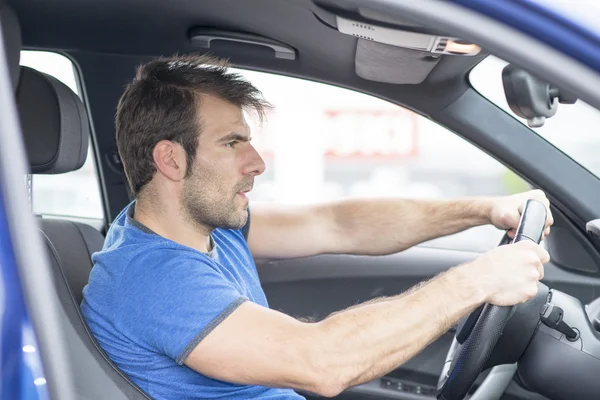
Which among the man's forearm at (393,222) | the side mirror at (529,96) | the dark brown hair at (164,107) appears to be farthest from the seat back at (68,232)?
the side mirror at (529,96)

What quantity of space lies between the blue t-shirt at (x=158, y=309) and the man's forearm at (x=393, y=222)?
683 millimetres

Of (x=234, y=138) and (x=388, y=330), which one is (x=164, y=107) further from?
(x=388, y=330)

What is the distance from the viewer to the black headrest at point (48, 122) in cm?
173

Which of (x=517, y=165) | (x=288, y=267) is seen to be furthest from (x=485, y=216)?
(x=288, y=267)

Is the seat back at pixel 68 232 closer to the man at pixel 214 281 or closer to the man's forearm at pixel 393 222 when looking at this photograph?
the man at pixel 214 281

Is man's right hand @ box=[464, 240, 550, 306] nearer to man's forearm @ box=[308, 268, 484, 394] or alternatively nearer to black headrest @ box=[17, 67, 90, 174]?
man's forearm @ box=[308, 268, 484, 394]

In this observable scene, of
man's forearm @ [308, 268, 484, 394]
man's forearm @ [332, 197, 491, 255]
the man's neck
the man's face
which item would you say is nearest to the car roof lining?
the man's face

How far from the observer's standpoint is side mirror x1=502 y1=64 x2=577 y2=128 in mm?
1649

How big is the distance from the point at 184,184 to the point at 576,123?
8.32ft

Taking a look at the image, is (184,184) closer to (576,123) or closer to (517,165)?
(517,165)

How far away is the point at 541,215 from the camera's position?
5.53 ft

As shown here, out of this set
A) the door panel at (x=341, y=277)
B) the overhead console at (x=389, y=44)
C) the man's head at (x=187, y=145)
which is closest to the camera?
the overhead console at (x=389, y=44)

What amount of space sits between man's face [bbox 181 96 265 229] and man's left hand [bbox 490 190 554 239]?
1.94 ft

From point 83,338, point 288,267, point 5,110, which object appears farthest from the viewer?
point 288,267
